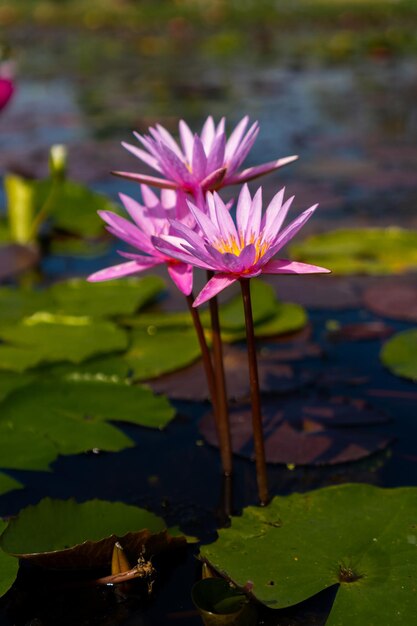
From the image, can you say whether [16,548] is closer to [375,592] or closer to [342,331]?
[375,592]

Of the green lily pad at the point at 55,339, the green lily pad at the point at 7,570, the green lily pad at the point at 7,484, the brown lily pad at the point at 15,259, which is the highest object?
the brown lily pad at the point at 15,259

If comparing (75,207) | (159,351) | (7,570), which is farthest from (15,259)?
(7,570)

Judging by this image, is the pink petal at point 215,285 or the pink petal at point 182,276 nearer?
the pink petal at point 215,285

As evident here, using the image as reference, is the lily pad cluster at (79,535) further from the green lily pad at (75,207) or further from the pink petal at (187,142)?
the green lily pad at (75,207)

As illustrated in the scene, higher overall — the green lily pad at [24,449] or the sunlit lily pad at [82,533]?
the green lily pad at [24,449]

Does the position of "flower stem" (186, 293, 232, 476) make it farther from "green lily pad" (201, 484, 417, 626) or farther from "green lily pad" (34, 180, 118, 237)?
"green lily pad" (34, 180, 118, 237)

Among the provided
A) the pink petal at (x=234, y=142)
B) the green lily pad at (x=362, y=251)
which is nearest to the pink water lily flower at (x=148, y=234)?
the pink petal at (x=234, y=142)

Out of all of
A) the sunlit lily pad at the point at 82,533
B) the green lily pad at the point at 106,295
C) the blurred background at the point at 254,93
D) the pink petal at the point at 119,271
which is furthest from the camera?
the blurred background at the point at 254,93
